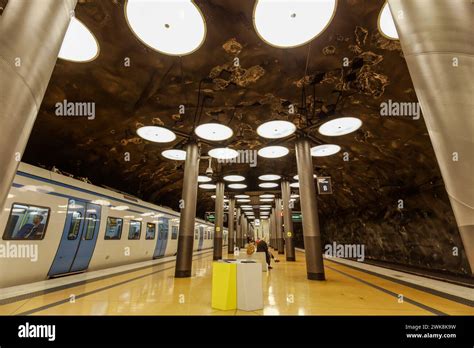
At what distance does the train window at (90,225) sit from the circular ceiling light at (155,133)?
140 inches

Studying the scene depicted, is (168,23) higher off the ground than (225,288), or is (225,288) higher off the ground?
(168,23)

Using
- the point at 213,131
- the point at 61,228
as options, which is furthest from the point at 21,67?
the point at 213,131

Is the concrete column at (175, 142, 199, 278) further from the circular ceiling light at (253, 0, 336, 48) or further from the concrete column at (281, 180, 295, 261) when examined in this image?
the concrete column at (281, 180, 295, 261)

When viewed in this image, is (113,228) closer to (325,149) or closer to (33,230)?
(33,230)

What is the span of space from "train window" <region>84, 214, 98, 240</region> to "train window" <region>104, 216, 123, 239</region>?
76 centimetres

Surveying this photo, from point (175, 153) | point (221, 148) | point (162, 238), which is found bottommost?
point (162, 238)

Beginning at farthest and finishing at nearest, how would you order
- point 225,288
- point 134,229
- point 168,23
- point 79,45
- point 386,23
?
point 134,229, point 79,45, point 386,23, point 168,23, point 225,288

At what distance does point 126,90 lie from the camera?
27.7 feet

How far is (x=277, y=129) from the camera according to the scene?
31.7 feet

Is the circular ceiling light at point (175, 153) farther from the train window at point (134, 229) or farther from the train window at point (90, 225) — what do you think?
the train window at point (90, 225)

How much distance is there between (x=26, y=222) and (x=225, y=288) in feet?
16.8
